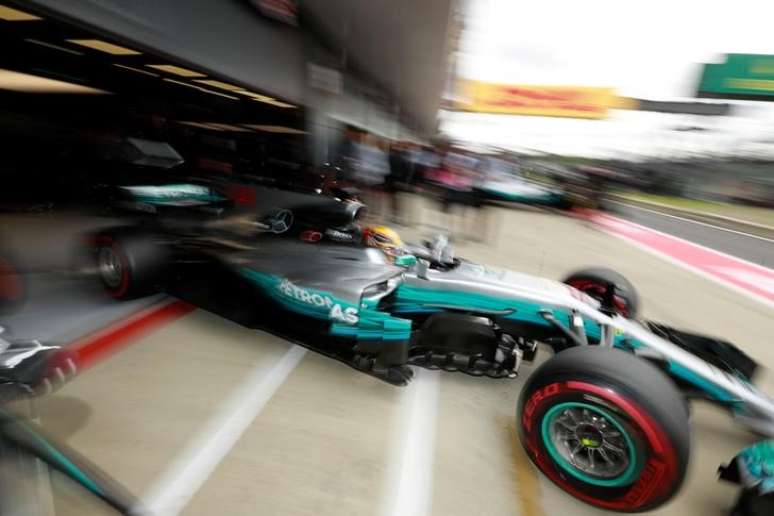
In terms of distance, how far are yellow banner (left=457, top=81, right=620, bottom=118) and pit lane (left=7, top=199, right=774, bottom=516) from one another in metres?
27.7

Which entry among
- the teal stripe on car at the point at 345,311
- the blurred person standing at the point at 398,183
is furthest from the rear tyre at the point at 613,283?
the blurred person standing at the point at 398,183

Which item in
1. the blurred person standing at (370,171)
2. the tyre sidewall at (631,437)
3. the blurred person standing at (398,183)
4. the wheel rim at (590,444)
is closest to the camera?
the tyre sidewall at (631,437)

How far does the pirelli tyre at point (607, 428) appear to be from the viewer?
61.9 inches

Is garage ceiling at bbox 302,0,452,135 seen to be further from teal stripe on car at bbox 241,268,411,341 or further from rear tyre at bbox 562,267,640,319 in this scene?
teal stripe on car at bbox 241,268,411,341

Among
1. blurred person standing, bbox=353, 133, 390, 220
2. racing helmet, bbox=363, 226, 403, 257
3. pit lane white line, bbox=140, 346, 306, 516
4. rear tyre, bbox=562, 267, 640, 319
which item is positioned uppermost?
blurred person standing, bbox=353, 133, 390, 220

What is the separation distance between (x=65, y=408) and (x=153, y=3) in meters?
3.09

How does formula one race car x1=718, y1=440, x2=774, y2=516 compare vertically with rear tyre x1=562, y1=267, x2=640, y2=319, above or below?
below

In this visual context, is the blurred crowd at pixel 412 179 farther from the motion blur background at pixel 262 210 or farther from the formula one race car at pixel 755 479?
the formula one race car at pixel 755 479

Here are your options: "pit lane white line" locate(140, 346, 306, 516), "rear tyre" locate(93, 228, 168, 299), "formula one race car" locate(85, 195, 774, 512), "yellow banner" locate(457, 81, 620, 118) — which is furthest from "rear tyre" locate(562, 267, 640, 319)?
"yellow banner" locate(457, 81, 620, 118)

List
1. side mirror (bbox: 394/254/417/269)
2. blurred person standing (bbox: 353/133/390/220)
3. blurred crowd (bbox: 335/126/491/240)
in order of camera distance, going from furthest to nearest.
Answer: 1. blurred crowd (bbox: 335/126/491/240)
2. blurred person standing (bbox: 353/133/390/220)
3. side mirror (bbox: 394/254/417/269)

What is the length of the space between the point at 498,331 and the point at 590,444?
76 centimetres

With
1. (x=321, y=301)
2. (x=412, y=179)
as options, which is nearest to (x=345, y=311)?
(x=321, y=301)

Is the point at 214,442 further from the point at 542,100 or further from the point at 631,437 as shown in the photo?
the point at 542,100

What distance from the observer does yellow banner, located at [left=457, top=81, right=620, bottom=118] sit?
28.2 meters
